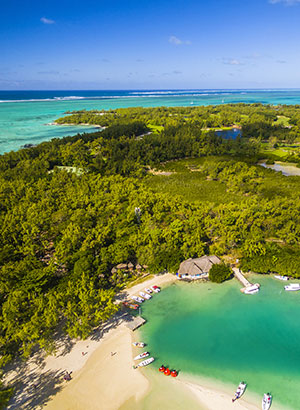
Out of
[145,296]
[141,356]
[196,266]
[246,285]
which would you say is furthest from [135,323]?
[246,285]

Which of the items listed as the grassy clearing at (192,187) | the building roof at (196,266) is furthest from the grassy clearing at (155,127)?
the building roof at (196,266)

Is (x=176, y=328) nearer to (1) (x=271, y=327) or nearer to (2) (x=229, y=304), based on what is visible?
(2) (x=229, y=304)

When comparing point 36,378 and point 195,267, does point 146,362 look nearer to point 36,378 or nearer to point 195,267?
point 36,378

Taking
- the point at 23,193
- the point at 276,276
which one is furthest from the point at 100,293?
the point at 23,193

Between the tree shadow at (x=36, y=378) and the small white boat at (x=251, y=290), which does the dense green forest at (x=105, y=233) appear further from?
the small white boat at (x=251, y=290)

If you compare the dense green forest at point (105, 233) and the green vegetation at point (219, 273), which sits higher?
the dense green forest at point (105, 233)

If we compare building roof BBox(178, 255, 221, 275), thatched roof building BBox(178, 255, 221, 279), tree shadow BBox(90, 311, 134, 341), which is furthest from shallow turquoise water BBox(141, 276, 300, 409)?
tree shadow BBox(90, 311, 134, 341)

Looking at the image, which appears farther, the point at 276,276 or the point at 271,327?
the point at 276,276
